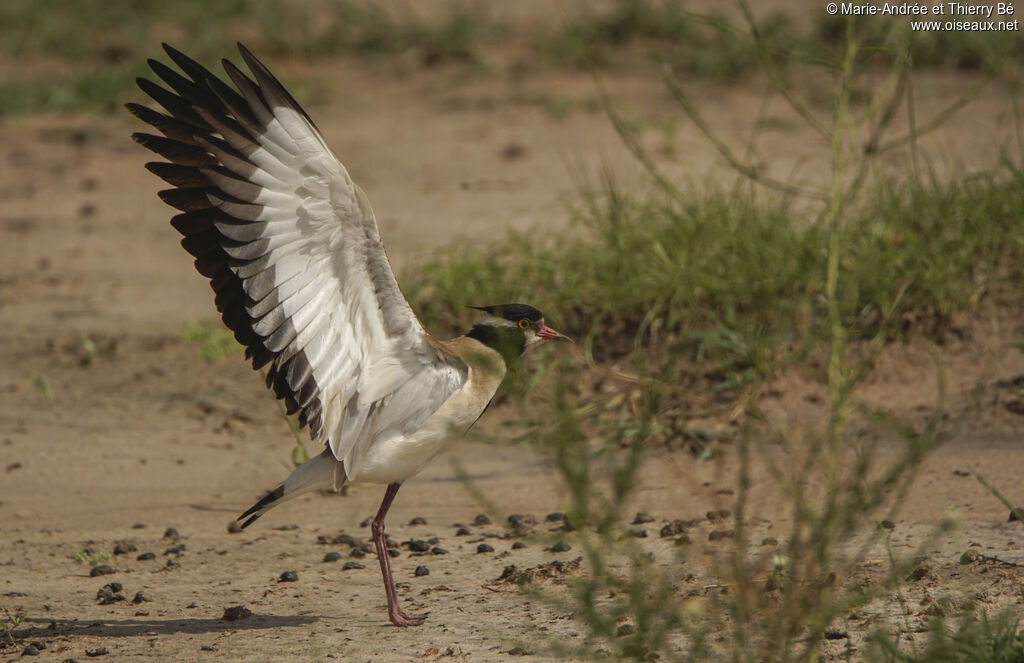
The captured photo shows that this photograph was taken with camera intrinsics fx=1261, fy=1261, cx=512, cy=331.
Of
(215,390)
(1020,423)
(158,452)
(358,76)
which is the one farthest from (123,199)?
(1020,423)

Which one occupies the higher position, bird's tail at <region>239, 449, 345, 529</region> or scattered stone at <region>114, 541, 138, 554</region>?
bird's tail at <region>239, 449, 345, 529</region>

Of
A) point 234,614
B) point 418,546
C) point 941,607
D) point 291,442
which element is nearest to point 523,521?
point 418,546

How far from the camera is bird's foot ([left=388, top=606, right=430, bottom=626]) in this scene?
405 centimetres

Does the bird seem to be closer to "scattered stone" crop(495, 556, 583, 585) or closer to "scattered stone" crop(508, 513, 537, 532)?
"scattered stone" crop(495, 556, 583, 585)

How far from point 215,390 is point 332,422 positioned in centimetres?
259

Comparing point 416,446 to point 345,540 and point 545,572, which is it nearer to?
point 545,572

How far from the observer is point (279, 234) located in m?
3.96

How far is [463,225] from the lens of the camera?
8.21 metres

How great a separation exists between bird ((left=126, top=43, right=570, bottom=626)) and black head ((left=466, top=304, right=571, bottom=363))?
0.36 meters

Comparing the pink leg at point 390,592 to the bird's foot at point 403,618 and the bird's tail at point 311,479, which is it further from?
the bird's tail at point 311,479

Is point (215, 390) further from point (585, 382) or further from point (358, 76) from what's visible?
point (358, 76)

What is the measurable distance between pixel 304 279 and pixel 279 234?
0.17m

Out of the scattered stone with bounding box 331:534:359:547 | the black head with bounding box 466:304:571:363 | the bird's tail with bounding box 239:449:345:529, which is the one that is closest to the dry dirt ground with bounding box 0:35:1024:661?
the scattered stone with bounding box 331:534:359:547

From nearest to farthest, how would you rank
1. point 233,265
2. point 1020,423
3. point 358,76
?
1. point 233,265
2. point 1020,423
3. point 358,76
